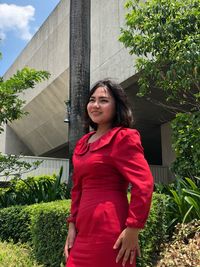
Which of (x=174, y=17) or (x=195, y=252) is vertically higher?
(x=174, y=17)

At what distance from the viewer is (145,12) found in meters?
6.74

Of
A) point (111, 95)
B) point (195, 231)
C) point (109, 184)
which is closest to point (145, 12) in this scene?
point (195, 231)

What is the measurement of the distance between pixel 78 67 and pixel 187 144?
2.26m

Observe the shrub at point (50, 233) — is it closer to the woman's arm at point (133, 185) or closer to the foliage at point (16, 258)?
the foliage at point (16, 258)

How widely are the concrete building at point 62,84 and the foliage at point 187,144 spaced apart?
17.6ft

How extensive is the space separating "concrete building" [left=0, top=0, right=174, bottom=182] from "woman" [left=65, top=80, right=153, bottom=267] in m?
9.92

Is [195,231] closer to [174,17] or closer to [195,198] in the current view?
[195,198]

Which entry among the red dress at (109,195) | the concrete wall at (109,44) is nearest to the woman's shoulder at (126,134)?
the red dress at (109,195)

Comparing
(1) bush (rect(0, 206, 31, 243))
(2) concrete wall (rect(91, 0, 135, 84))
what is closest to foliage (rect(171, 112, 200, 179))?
(1) bush (rect(0, 206, 31, 243))

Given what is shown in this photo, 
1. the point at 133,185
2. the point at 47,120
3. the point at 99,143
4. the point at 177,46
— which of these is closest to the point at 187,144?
the point at 177,46

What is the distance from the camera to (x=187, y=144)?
6547mm

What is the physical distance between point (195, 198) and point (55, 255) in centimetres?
210

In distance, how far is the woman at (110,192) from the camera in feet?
6.20

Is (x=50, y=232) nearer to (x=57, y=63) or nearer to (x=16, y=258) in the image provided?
(x=16, y=258)
